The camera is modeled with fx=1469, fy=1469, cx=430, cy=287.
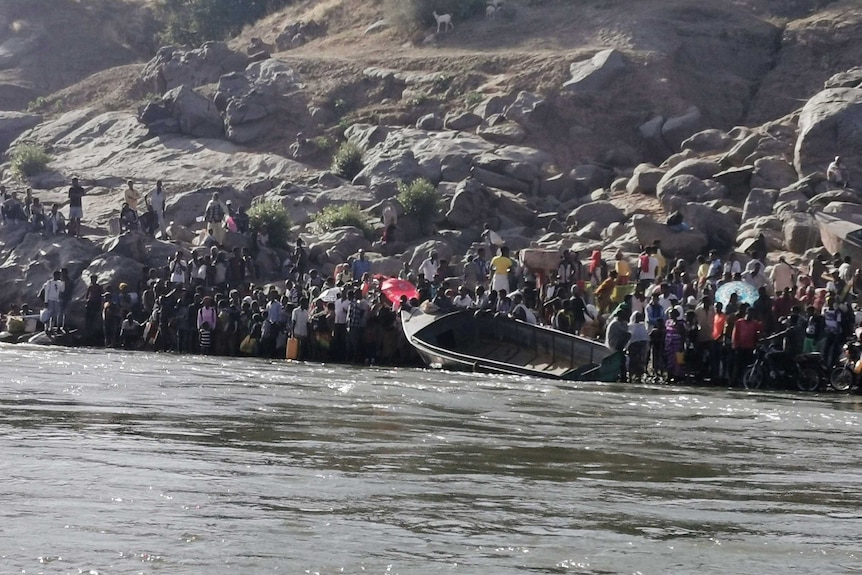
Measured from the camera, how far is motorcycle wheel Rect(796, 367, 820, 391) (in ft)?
70.7

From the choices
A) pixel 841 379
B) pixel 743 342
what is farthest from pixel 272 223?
pixel 841 379

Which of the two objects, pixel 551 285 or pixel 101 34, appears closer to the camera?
pixel 551 285

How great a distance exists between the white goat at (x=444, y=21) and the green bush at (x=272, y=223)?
57.2ft

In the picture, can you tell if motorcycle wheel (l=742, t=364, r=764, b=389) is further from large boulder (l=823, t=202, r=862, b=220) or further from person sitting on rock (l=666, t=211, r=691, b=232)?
large boulder (l=823, t=202, r=862, b=220)

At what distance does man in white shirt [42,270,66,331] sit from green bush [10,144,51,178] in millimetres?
17748

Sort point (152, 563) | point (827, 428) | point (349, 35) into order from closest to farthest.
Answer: point (152, 563) < point (827, 428) < point (349, 35)

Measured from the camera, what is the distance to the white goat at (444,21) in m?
52.7

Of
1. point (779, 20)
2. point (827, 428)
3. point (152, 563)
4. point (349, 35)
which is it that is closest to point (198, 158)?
point (349, 35)

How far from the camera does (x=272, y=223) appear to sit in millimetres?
36969

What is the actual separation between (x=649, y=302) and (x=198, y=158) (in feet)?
86.3

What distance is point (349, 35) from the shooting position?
56594 millimetres

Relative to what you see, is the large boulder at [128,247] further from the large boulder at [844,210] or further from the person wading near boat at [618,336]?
the large boulder at [844,210]

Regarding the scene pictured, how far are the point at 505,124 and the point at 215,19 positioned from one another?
25110mm

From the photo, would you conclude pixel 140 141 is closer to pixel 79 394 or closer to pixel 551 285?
pixel 551 285
